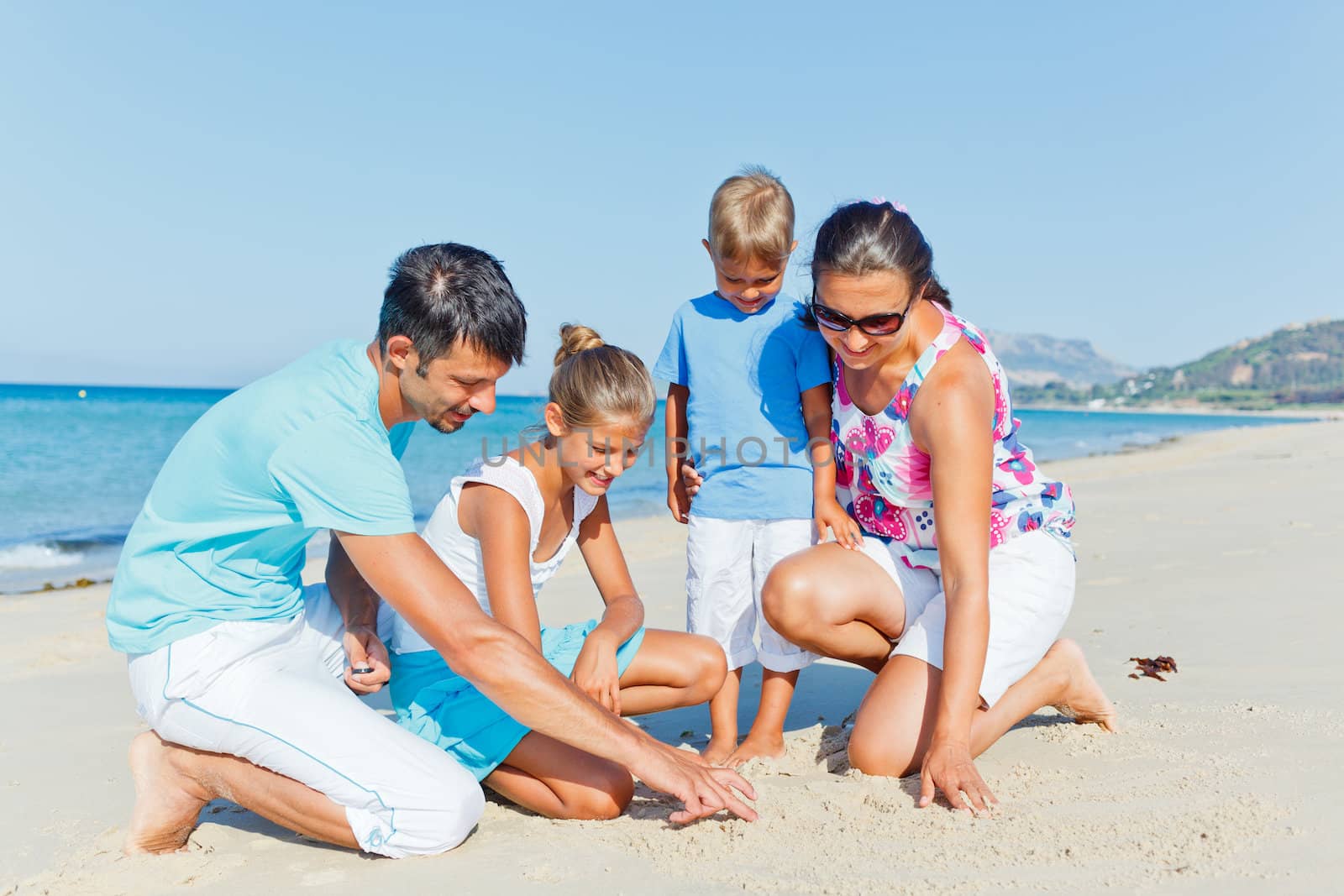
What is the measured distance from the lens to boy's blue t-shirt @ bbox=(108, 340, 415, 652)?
228cm

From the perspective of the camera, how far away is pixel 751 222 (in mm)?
3371

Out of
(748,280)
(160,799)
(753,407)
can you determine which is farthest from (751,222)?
(160,799)

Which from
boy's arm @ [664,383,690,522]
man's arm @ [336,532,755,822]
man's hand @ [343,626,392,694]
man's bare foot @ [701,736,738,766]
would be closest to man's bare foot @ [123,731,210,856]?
man's hand @ [343,626,392,694]

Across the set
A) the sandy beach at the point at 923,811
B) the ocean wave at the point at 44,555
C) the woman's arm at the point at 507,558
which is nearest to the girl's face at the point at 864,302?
the woman's arm at the point at 507,558

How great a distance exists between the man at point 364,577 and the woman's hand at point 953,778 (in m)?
0.51

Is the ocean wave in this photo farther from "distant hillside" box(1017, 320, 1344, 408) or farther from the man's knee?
"distant hillside" box(1017, 320, 1344, 408)

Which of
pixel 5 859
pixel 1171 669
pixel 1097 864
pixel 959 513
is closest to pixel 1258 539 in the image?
pixel 1171 669

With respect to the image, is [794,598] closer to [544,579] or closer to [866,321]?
[544,579]

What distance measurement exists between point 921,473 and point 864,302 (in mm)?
600

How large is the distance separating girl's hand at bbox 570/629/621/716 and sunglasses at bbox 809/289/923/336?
118 centimetres

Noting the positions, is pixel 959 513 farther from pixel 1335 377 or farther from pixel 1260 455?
pixel 1335 377

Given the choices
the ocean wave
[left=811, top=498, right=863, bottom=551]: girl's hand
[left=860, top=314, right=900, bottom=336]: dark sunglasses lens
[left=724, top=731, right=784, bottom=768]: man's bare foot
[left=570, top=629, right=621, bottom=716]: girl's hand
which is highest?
[left=860, top=314, right=900, bottom=336]: dark sunglasses lens

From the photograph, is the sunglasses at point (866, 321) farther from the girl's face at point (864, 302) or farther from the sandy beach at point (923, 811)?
the sandy beach at point (923, 811)

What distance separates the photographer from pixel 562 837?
248 centimetres
